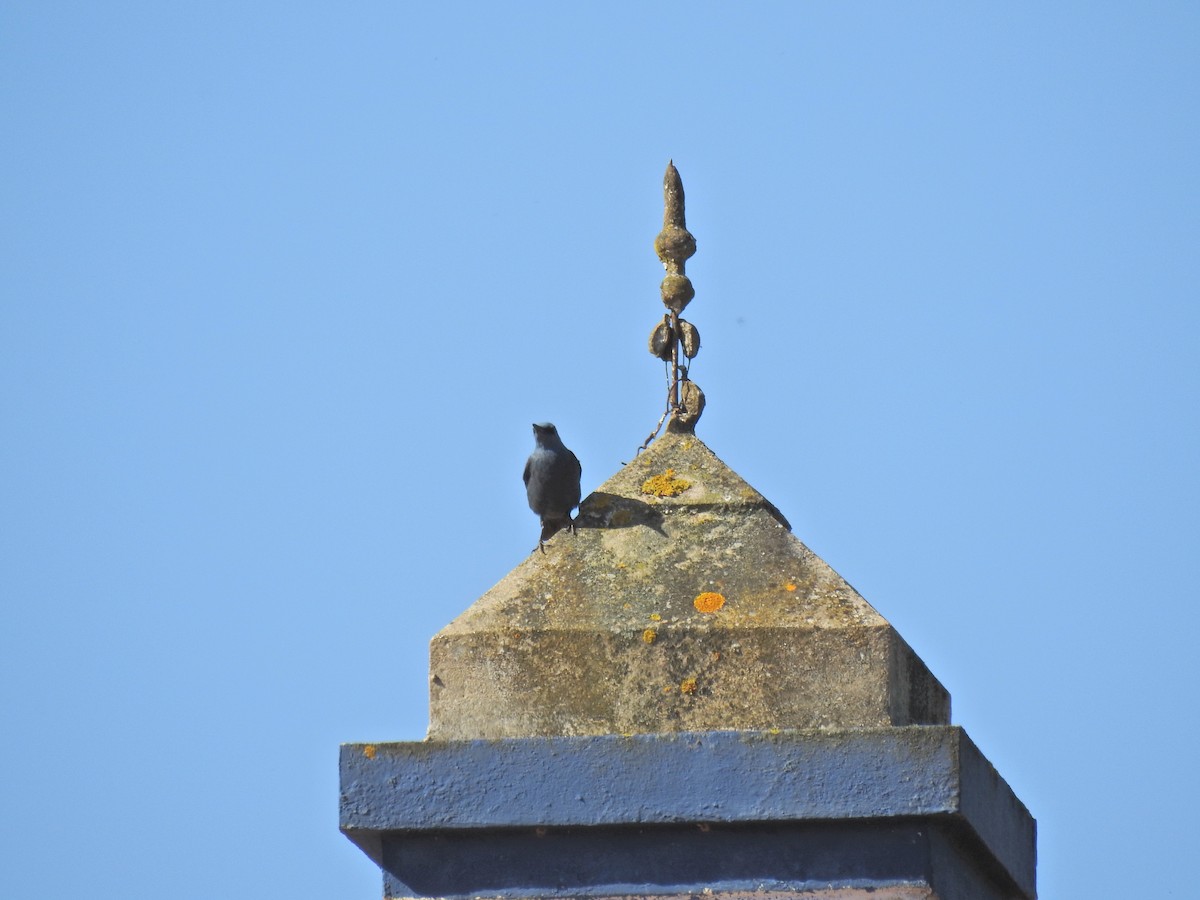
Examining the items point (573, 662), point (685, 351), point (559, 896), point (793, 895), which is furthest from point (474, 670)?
point (685, 351)

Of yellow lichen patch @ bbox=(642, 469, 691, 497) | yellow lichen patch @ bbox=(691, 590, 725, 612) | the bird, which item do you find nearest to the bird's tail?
the bird

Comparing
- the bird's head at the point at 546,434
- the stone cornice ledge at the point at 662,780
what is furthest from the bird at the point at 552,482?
the stone cornice ledge at the point at 662,780

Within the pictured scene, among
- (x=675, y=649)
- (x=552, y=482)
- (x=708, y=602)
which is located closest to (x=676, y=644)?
(x=675, y=649)

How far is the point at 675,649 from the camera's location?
4.59m

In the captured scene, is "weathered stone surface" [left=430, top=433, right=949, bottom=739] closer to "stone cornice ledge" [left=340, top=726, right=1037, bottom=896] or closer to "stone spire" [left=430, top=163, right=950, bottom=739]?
"stone spire" [left=430, top=163, right=950, bottom=739]

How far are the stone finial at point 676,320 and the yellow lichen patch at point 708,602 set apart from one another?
2.40 ft

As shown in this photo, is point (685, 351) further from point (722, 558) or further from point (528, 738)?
point (528, 738)

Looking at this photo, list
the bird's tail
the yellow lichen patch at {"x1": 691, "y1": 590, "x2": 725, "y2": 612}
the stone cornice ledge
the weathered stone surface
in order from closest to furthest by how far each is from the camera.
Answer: the stone cornice ledge, the weathered stone surface, the yellow lichen patch at {"x1": 691, "y1": 590, "x2": 725, "y2": 612}, the bird's tail

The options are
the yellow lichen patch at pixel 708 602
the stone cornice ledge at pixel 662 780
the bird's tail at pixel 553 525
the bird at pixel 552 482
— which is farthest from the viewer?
the bird at pixel 552 482

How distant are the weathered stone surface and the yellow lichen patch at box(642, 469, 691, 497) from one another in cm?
16

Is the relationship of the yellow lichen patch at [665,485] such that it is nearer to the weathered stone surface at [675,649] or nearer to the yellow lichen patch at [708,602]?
the weathered stone surface at [675,649]

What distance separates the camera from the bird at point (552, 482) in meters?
5.50

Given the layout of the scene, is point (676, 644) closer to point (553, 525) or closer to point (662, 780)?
point (662, 780)

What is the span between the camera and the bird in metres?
5.50
